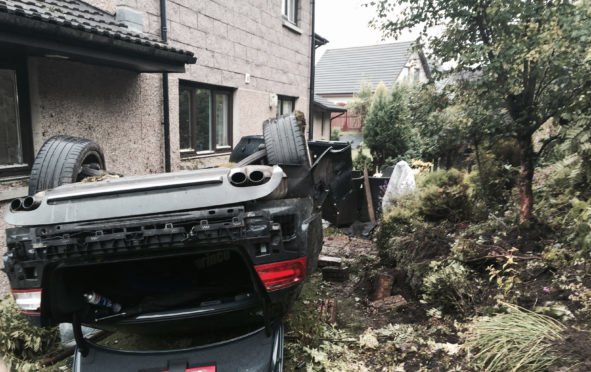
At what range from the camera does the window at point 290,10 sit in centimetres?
1066

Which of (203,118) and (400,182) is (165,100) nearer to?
(203,118)

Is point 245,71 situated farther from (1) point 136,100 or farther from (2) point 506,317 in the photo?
(2) point 506,317

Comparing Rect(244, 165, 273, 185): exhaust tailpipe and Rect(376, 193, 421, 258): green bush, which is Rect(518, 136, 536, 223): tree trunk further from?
Rect(244, 165, 273, 185): exhaust tailpipe

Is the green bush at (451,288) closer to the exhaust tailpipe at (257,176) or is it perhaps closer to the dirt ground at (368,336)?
the dirt ground at (368,336)

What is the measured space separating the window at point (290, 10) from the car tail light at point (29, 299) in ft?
32.1

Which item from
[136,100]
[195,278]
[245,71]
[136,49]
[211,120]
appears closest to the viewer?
[195,278]

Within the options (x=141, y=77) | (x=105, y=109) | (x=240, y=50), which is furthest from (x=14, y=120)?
(x=240, y=50)

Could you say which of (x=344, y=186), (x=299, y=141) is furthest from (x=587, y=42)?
(x=344, y=186)

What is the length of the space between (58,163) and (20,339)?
1532mm

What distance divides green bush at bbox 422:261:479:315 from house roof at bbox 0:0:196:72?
410cm

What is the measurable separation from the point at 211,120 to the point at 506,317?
6.49 metres

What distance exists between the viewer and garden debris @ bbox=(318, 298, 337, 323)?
3669 millimetres

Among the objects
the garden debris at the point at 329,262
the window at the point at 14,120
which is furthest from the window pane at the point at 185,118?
the garden debris at the point at 329,262

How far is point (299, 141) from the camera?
3.55 meters
